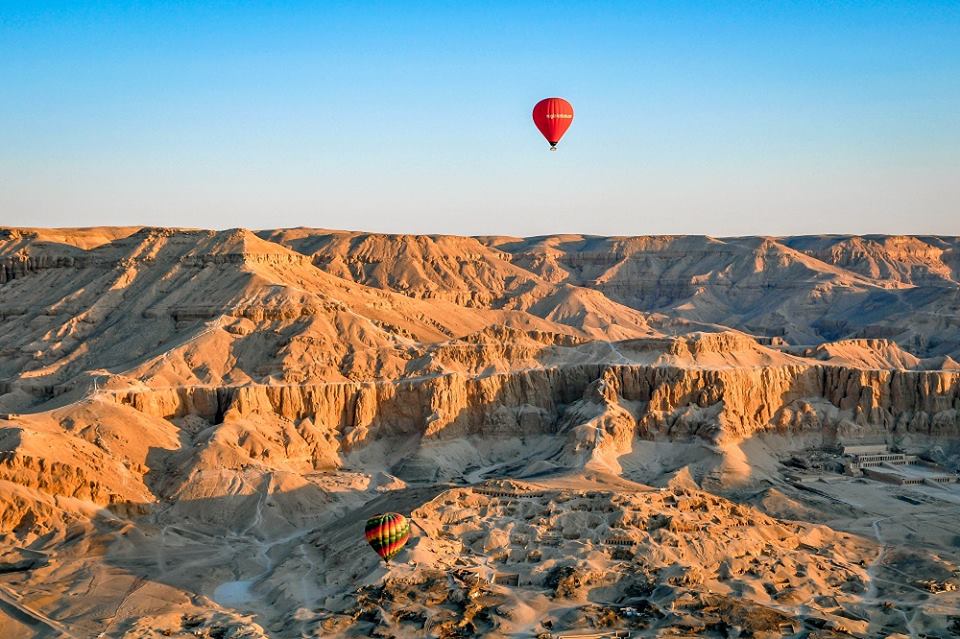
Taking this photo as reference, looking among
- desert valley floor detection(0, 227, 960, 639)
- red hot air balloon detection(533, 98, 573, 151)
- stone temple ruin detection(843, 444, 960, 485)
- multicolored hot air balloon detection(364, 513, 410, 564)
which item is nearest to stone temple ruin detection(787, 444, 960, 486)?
stone temple ruin detection(843, 444, 960, 485)

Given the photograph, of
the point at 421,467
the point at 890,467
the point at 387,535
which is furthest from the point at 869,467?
the point at 387,535

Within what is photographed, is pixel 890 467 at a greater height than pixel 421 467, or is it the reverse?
pixel 421 467

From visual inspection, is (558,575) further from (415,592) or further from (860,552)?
(860,552)

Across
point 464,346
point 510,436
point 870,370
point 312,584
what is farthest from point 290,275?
point 312,584

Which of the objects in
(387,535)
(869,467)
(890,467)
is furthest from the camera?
(890,467)

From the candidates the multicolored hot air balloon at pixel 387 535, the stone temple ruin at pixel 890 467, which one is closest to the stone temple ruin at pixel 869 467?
the stone temple ruin at pixel 890 467

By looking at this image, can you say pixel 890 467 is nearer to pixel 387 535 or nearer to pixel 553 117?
pixel 553 117
